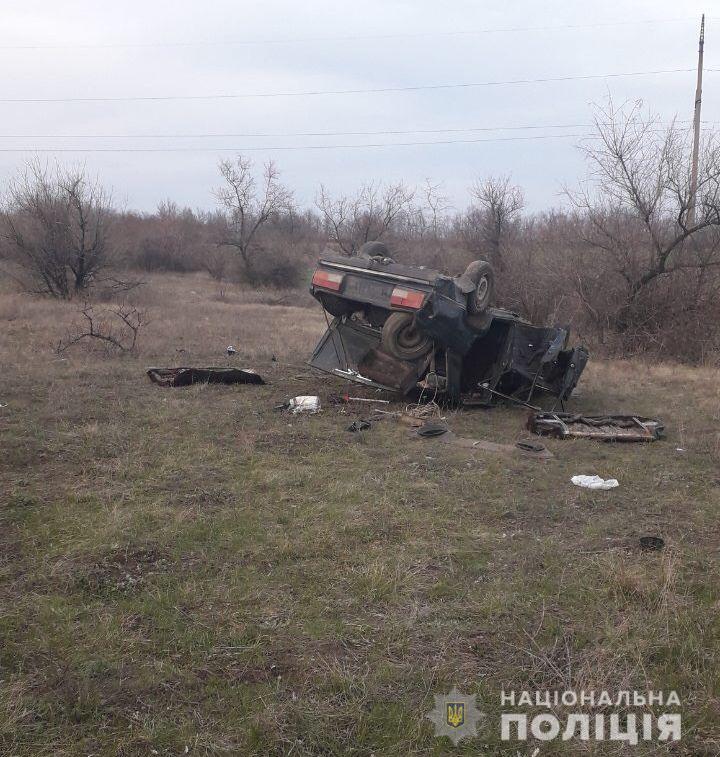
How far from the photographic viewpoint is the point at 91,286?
909 inches

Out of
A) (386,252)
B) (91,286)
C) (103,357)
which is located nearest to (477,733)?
(386,252)

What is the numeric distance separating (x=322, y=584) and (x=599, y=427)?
5.10 m

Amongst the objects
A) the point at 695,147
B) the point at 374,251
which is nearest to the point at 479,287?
the point at 374,251

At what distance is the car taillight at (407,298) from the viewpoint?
7742 mm

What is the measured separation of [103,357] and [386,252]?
5500 millimetres

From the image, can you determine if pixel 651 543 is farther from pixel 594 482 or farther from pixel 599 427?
pixel 599 427

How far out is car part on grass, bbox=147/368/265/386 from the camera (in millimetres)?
9305

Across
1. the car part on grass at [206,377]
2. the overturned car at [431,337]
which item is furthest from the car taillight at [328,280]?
the car part on grass at [206,377]

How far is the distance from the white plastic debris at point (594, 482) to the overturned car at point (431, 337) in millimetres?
2722

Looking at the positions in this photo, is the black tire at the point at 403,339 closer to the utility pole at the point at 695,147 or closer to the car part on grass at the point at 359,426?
the car part on grass at the point at 359,426

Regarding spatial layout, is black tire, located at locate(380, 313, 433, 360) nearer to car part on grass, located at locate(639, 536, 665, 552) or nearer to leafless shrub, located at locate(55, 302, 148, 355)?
car part on grass, located at locate(639, 536, 665, 552)

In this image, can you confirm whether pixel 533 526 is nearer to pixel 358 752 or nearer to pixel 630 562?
pixel 630 562

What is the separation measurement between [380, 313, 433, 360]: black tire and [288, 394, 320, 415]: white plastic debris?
1131 millimetres

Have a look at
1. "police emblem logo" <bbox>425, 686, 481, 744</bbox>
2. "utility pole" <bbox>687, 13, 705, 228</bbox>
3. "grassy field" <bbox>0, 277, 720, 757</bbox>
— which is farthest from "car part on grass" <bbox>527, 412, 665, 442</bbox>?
"utility pole" <bbox>687, 13, 705, 228</bbox>
